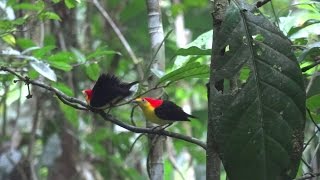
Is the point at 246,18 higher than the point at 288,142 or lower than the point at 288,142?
higher

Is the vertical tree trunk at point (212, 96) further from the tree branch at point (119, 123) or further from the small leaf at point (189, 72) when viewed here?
the small leaf at point (189, 72)

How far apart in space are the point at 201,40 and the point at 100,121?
2.03m

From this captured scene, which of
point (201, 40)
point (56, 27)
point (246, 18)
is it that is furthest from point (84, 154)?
point (246, 18)

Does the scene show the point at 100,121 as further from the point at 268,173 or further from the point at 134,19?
the point at 268,173

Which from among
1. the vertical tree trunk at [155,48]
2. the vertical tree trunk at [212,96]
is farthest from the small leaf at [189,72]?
the vertical tree trunk at [155,48]

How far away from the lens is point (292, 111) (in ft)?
2.78

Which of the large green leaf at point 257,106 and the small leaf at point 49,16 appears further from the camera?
the small leaf at point 49,16

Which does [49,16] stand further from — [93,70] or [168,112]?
[168,112]

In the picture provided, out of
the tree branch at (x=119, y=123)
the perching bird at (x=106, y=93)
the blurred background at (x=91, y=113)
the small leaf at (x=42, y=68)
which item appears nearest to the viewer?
the tree branch at (x=119, y=123)

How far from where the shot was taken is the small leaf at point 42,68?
1.63 m

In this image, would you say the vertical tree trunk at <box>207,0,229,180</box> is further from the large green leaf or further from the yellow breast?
the yellow breast

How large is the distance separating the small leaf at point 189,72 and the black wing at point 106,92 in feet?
0.34

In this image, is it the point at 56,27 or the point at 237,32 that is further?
the point at 56,27

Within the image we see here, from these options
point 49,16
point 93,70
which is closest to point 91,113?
point 93,70
